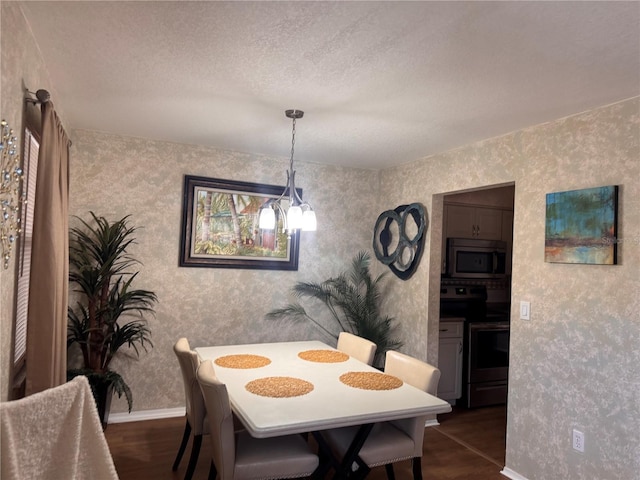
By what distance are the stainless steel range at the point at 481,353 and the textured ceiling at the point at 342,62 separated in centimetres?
189

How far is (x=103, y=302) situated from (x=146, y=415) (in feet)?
3.60

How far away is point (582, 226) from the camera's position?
2.49m

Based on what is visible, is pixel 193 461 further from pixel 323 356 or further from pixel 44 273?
pixel 44 273

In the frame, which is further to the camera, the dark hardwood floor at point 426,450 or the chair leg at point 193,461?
the dark hardwood floor at point 426,450

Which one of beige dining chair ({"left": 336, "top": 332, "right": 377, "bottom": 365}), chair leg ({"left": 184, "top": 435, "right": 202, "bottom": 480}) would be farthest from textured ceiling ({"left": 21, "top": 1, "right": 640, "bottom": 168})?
chair leg ({"left": 184, "top": 435, "right": 202, "bottom": 480})

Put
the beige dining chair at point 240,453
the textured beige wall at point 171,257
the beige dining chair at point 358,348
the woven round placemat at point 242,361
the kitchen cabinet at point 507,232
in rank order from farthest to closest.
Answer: the kitchen cabinet at point 507,232, the textured beige wall at point 171,257, the beige dining chair at point 358,348, the woven round placemat at point 242,361, the beige dining chair at point 240,453

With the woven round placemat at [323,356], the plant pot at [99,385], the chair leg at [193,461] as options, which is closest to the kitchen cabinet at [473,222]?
the woven round placemat at [323,356]

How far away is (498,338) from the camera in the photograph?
4258 mm

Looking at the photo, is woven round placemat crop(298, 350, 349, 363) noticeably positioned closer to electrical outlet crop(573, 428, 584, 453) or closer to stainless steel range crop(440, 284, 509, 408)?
electrical outlet crop(573, 428, 584, 453)

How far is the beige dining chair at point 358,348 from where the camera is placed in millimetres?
3123

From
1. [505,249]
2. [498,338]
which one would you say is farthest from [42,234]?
[505,249]

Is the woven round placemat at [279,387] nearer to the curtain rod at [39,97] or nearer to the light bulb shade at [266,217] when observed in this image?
the light bulb shade at [266,217]

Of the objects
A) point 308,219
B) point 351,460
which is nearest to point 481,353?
point 351,460

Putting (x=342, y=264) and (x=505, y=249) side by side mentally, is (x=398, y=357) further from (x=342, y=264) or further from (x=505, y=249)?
(x=505, y=249)
